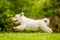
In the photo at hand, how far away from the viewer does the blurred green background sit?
9.66 m

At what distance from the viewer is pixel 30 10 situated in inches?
412

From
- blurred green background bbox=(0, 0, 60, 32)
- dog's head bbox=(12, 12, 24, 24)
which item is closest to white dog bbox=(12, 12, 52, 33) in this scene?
dog's head bbox=(12, 12, 24, 24)

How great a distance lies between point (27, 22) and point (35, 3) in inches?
74.3

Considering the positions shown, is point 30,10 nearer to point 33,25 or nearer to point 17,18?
point 17,18

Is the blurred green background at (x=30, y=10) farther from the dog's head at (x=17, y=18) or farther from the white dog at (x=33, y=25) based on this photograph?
the white dog at (x=33, y=25)

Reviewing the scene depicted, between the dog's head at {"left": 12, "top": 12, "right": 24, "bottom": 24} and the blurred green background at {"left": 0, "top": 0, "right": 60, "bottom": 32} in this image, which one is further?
the blurred green background at {"left": 0, "top": 0, "right": 60, "bottom": 32}

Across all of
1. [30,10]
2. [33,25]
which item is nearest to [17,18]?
[33,25]

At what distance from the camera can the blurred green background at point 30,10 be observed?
31.7 ft

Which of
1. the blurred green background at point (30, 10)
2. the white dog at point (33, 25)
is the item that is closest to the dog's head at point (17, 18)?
the white dog at point (33, 25)

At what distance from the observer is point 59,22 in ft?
35.1

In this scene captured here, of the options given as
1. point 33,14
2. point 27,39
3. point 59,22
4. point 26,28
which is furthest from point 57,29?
point 27,39

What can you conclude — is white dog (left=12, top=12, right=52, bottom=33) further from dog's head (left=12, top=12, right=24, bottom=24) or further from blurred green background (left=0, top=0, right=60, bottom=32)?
blurred green background (left=0, top=0, right=60, bottom=32)

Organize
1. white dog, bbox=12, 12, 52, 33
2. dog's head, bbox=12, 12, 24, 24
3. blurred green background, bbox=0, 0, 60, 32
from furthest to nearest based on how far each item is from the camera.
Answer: blurred green background, bbox=0, 0, 60, 32 → dog's head, bbox=12, 12, 24, 24 → white dog, bbox=12, 12, 52, 33

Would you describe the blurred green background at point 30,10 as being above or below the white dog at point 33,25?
above
